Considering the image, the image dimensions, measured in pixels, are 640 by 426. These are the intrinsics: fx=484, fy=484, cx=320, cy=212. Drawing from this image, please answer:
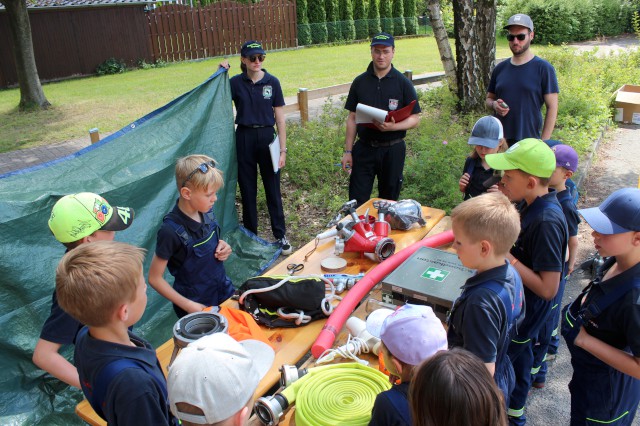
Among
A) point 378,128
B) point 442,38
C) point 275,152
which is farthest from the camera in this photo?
point 442,38

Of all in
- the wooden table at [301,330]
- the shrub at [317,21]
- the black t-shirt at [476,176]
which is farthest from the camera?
the shrub at [317,21]

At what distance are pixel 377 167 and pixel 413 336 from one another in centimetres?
357

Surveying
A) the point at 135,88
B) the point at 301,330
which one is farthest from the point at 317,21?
the point at 301,330

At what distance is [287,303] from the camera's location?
2748 mm

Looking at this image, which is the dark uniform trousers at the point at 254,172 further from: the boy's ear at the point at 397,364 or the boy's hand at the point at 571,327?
the boy's ear at the point at 397,364

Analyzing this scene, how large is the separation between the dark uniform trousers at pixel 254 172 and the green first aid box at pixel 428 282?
2.79 metres

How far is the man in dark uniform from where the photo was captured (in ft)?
16.3

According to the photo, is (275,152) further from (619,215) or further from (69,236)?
(619,215)

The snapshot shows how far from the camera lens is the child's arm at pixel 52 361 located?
7.60 feet

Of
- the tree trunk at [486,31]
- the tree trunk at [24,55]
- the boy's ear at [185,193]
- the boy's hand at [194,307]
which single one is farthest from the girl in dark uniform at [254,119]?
the tree trunk at [24,55]

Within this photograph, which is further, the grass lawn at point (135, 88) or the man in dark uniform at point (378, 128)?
the grass lawn at point (135, 88)

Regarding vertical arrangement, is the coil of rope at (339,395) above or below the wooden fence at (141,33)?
below

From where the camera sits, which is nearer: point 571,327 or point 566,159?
point 571,327

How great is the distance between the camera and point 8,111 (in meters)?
13.8
